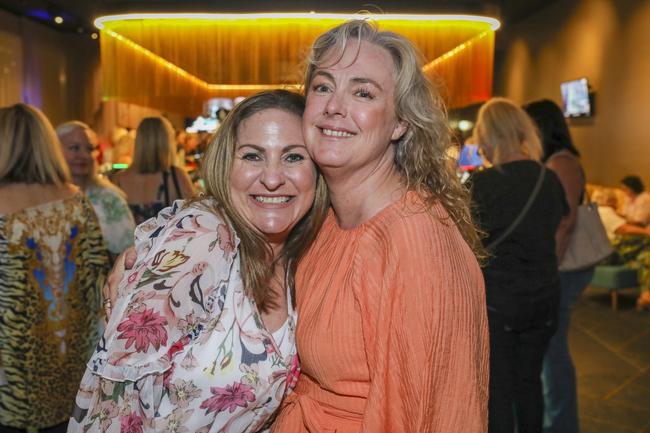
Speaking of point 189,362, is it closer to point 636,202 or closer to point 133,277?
point 133,277

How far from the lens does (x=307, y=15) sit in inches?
280

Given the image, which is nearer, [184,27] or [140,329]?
[140,329]

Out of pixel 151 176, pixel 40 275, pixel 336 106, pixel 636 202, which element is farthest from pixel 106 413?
pixel 636 202

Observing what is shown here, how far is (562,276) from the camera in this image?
138 inches

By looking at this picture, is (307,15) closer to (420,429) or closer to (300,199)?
(300,199)

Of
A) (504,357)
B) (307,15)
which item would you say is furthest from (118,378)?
(307,15)

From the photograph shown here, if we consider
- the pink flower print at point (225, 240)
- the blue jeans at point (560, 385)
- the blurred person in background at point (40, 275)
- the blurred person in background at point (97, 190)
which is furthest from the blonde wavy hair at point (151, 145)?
the pink flower print at point (225, 240)

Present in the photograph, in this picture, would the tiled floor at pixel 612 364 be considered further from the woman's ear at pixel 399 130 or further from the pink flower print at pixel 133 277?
the pink flower print at pixel 133 277

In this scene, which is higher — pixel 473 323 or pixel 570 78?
pixel 570 78

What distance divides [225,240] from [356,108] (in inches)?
18.8

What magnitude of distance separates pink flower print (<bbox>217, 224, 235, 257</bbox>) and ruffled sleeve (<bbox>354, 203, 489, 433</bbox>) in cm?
40

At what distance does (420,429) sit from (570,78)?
10.5m

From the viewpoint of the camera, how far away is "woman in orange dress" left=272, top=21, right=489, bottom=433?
53.0 inches

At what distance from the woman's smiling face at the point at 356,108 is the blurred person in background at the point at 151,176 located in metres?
2.90
